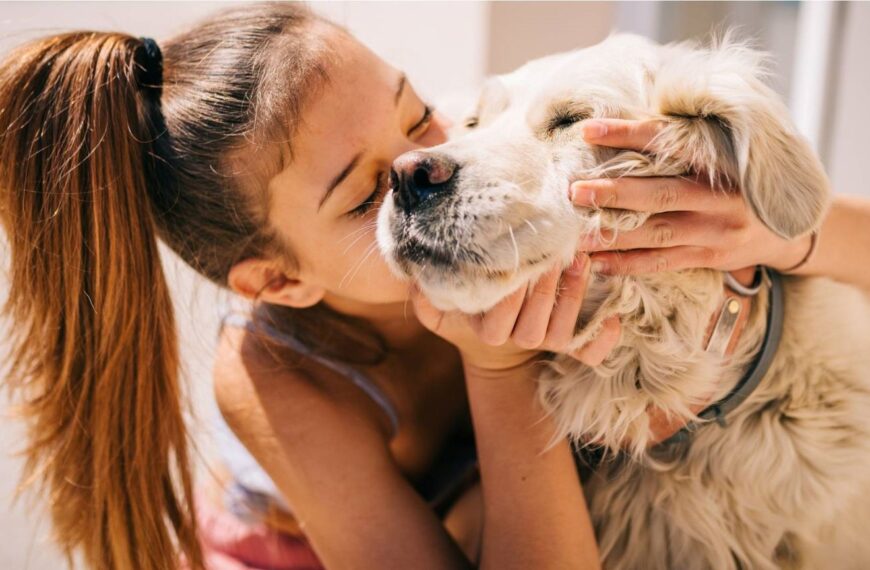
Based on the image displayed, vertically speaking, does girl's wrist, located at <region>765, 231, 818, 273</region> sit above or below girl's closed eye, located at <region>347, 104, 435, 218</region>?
below

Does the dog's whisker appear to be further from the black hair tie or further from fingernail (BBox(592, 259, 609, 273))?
the black hair tie

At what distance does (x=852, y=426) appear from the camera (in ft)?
4.18

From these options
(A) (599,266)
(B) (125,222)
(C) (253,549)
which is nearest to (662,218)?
(A) (599,266)

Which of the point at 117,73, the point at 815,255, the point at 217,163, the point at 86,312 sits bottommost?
the point at 86,312

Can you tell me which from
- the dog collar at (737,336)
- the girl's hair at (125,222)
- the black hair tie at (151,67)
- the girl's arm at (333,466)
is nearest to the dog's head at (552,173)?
the dog collar at (737,336)

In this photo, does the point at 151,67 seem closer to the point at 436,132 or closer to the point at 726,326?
the point at 436,132

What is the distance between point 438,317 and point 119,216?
0.59 metres

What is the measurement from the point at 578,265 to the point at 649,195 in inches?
5.6

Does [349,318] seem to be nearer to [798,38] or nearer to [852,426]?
[852,426]

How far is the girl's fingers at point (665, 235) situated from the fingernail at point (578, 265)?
0.05ft

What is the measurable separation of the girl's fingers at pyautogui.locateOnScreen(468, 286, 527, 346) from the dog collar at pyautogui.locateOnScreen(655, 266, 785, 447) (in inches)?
13.5

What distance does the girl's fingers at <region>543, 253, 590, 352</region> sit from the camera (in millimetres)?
1119

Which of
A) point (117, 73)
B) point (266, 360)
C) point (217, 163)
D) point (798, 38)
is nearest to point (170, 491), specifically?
point (266, 360)

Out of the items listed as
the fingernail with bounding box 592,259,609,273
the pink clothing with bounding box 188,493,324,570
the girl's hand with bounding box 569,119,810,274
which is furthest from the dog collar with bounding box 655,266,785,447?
the pink clothing with bounding box 188,493,324,570
